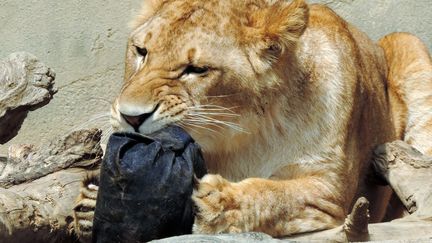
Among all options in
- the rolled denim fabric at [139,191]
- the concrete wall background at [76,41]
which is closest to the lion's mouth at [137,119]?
the rolled denim fabric at [139,191]

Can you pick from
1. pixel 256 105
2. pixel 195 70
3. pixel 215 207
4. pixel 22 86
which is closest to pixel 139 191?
pixel 215 207

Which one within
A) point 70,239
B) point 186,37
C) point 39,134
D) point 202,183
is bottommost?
point 39,134

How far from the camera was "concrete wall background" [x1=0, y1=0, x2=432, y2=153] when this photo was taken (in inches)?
264

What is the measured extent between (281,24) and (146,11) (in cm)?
78

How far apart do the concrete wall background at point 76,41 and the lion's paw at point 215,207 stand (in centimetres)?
241

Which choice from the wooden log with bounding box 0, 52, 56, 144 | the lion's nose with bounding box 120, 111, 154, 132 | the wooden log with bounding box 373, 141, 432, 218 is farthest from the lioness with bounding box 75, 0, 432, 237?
the wooden log with bounding box 0, 52, 56, 144

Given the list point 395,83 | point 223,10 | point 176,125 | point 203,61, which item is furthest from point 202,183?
point 395,83

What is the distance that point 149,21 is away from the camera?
16.3 feet

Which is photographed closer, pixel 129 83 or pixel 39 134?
pixel 129 83

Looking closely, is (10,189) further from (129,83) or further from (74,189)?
(129,83)

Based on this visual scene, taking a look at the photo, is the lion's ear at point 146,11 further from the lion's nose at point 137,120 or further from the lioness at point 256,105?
the lion's nose at point 137,120

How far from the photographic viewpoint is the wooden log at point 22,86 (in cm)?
489

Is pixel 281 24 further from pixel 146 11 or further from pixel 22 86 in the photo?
pixel 22 86

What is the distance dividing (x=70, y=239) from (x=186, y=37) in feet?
3.13
